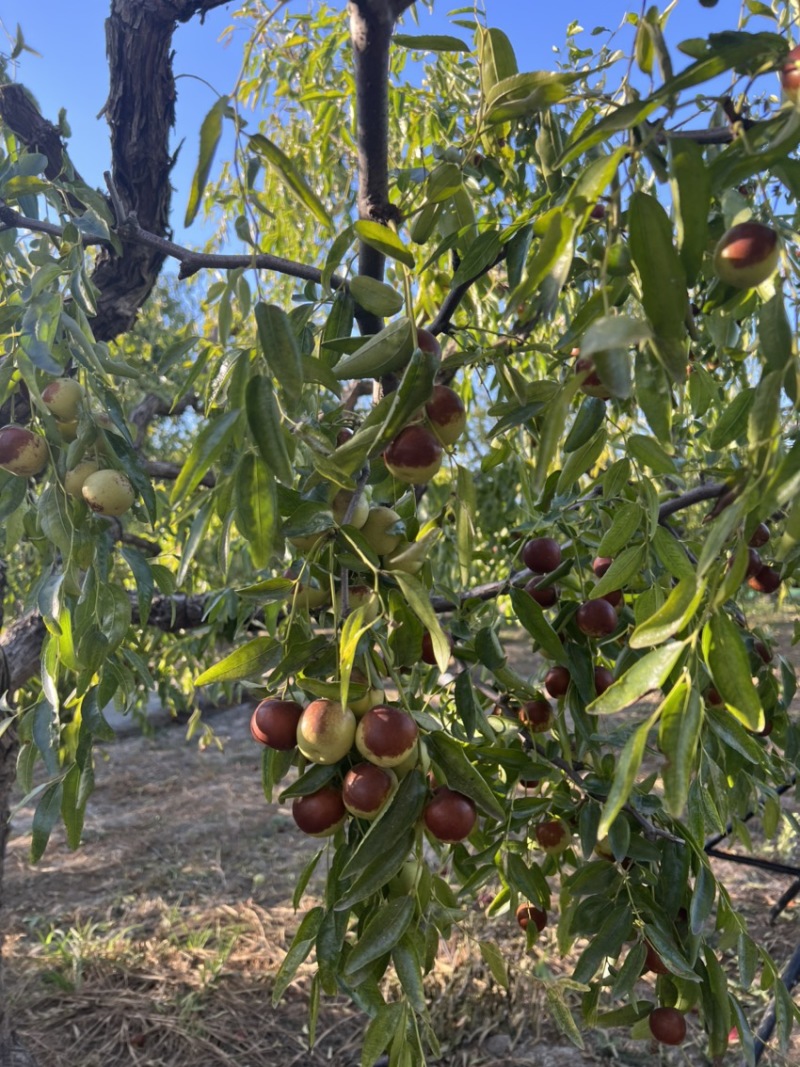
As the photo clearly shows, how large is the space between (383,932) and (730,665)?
1.34ft

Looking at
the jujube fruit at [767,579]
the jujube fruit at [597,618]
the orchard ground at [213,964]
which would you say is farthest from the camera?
the orchard ground at [213,964]

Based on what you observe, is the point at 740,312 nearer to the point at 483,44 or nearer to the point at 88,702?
the point at 483,44

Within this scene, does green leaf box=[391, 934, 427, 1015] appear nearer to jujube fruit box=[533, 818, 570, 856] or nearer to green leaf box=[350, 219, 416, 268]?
jujube fruit box=[533, 818, 570, 856]

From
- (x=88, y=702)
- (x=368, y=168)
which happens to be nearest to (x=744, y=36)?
(x=368, y=168)

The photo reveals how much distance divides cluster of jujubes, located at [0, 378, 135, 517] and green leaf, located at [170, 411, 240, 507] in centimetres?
33

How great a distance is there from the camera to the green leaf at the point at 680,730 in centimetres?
52

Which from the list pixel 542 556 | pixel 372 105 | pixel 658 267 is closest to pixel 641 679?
pixel 658 267

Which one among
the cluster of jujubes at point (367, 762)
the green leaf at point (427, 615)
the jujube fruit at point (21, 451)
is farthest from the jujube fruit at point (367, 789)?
the jujube fruit at point (21, 451)

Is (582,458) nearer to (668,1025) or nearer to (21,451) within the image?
(21,451)

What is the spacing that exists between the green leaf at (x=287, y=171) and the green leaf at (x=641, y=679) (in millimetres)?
463

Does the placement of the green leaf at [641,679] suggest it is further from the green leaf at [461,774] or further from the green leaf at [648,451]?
the green leaf at [648,451]

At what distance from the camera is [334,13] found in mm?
2615

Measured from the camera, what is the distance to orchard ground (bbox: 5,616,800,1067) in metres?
2.13

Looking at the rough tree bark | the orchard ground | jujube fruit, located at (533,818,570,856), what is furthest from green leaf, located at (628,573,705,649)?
the rough tree bark
